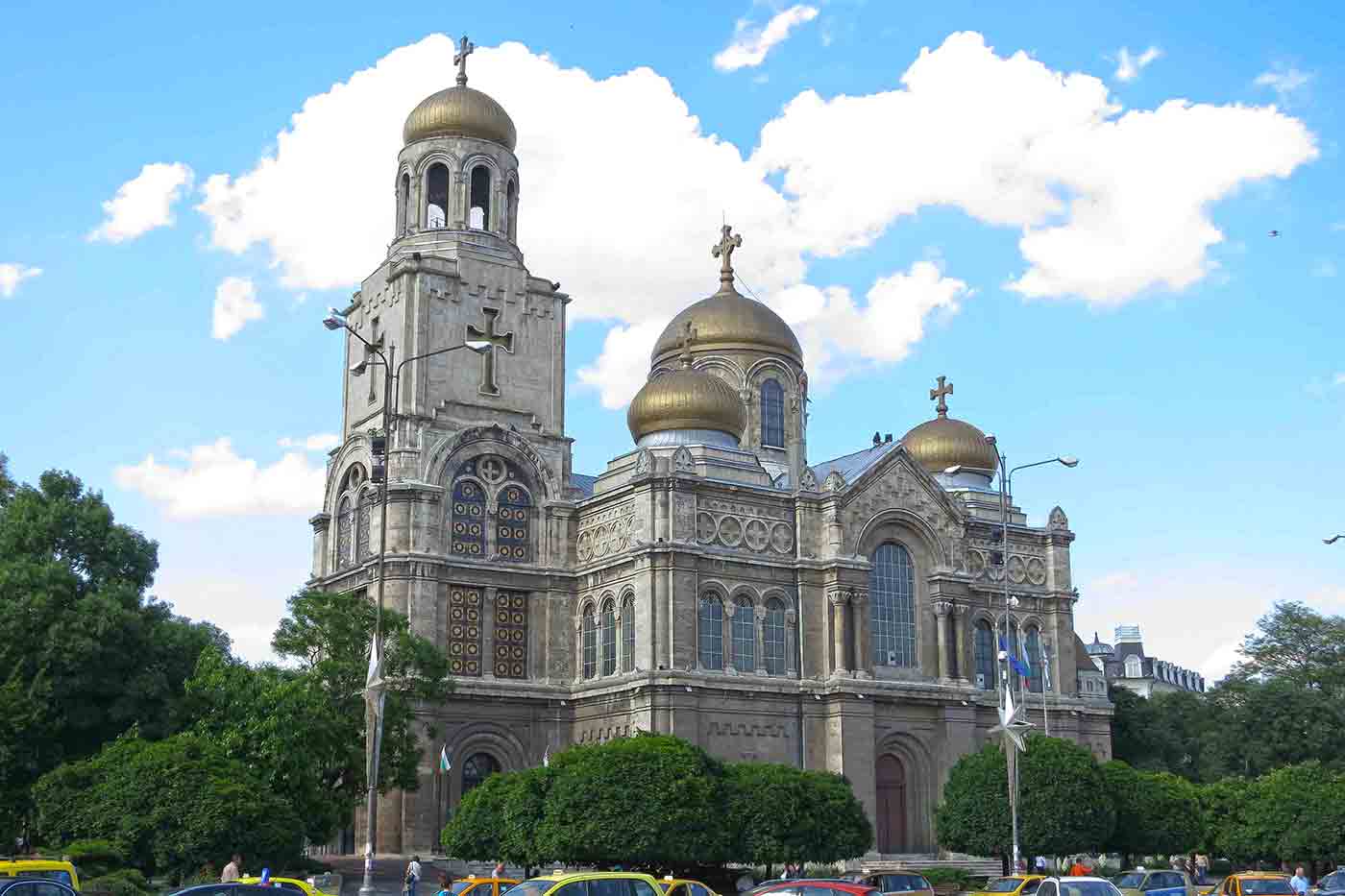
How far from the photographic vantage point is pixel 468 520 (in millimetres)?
59406

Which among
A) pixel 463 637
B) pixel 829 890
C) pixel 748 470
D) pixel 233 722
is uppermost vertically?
pixel 748 470

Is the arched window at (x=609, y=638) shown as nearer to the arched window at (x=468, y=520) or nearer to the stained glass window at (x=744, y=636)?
the stained glass window at (x=744, y=636)

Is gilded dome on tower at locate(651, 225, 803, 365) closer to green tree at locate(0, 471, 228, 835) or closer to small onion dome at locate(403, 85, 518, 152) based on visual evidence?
small onion dome at locate(403, 85, 518, 152)

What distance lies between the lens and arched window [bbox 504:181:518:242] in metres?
64.2

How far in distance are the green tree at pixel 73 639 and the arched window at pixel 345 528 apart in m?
10.9

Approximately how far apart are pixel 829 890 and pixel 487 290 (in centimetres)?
3538

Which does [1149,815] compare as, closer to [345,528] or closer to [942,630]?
[942,630]

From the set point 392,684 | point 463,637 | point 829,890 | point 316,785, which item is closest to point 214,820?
point 316,785

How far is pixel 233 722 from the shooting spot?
146ft

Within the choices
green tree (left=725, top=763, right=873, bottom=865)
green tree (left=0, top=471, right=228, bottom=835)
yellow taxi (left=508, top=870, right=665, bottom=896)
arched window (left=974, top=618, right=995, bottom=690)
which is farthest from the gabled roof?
yellow taxi (left=508, top=870, right=665, bottom=896)

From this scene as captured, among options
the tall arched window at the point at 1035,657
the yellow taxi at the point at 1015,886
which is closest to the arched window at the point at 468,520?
the tall arched window at the point at 1035,657

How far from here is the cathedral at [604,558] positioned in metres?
57.5

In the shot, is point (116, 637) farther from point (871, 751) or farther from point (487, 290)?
point (871, 751)

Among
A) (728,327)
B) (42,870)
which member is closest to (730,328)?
(728,327)
